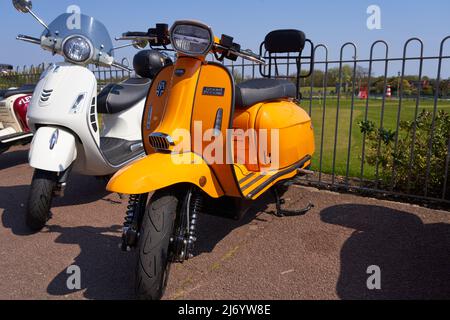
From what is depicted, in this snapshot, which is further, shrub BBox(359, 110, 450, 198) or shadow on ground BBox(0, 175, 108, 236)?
shrub BBox(359, 110, 450, 198)

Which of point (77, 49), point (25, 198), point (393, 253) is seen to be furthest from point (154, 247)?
point (25, 198)

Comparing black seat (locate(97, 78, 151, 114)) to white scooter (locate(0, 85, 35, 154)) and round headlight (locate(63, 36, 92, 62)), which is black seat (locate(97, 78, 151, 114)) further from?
white scooter (locate(0, 85, 35, 154))

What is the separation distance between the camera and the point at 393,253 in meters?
2.79

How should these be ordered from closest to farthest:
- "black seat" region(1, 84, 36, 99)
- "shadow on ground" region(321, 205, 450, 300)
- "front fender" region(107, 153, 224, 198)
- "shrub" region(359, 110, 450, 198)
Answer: "front fender" region(107, 153, 224, 198) → "shadow on ground" region(321, 205, 450, 300) → "shrub" region(359, 110, 450, 198) → "black seat" region(1, 84, 36, 99)

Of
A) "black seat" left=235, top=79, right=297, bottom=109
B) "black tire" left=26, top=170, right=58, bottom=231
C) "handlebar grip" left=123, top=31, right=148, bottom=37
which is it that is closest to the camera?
"handlebar grip" left=123, top=31, right=148, bottom=37

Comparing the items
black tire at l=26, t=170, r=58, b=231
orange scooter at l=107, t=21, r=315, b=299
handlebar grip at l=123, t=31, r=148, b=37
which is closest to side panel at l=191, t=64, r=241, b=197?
orange scooter at l=107, t=21, r=315, b=299

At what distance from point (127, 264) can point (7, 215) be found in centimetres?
175

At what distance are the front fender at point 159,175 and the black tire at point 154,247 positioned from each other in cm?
14

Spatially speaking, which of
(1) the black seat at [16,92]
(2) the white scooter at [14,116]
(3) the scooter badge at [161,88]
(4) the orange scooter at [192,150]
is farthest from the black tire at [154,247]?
(1) the black seat at [16,92]

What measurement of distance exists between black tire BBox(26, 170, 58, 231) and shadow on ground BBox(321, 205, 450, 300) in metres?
2.42

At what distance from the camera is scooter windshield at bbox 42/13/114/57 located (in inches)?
144
